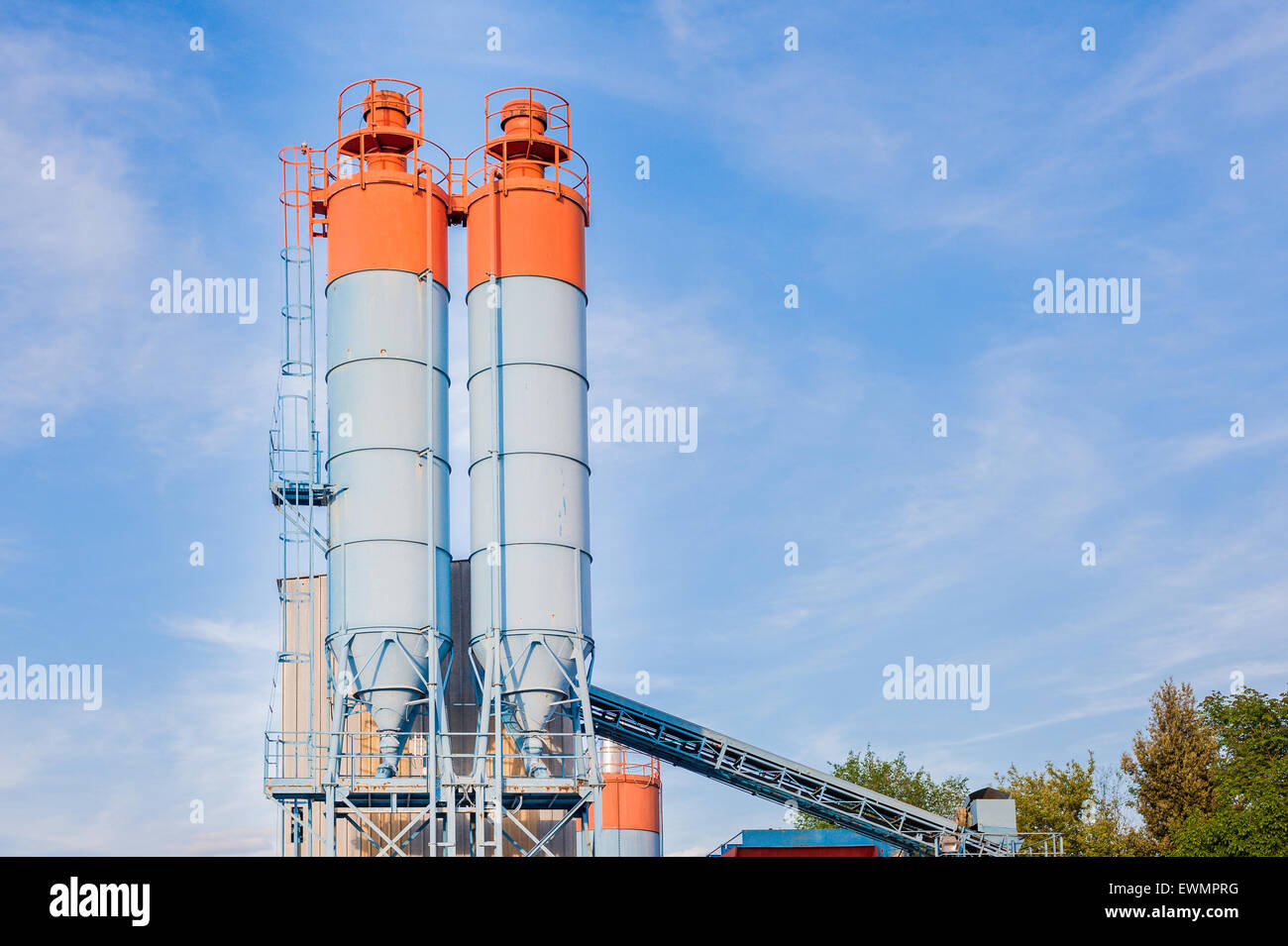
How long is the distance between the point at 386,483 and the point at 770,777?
13884 millimetres

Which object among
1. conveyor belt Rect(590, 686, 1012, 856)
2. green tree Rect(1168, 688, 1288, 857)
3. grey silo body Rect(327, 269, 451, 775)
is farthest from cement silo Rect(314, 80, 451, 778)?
green tree Rect(1168, 688, 1288, 857)

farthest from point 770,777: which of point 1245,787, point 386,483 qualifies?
point 1245,787

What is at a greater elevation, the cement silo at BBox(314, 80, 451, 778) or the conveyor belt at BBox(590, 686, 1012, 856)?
the cement silo at BBox(314, 80, 451, 778)

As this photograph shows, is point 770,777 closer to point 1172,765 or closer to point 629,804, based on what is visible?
point 629,804

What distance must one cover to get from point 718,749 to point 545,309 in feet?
42.5

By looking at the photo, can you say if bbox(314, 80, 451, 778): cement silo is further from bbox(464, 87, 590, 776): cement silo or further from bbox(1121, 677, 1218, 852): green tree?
bbox(1121, 677, 1218, 852): green tree

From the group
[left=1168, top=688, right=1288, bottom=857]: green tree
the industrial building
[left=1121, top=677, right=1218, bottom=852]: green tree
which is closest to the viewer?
the industrial building

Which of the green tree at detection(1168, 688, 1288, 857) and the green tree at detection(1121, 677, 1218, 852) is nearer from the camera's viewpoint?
the green tree at detection(1168, 688, 1288, 857)

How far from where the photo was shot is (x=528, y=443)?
107 ft

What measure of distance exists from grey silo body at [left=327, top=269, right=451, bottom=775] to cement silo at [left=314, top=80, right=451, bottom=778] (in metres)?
0.03

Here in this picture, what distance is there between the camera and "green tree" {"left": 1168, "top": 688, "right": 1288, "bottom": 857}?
42.2m

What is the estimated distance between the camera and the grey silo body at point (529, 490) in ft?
104

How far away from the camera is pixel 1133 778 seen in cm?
5731
